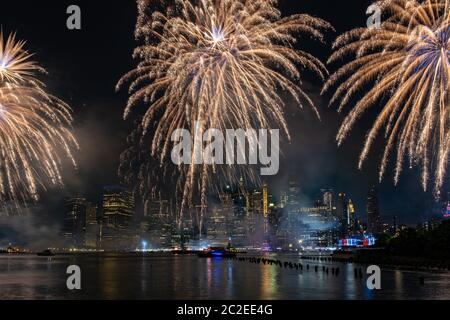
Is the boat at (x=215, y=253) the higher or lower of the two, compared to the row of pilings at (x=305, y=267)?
lower

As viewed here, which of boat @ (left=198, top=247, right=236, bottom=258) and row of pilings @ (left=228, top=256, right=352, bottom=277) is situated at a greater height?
row of pilings @ (left=228, top=256, right=352, bottom=277)

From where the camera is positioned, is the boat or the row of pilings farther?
the boat

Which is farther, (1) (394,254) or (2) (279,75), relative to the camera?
(1) (394,254)

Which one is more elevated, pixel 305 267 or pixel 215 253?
pixel 305 267

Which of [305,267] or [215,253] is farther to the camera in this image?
[215,253]

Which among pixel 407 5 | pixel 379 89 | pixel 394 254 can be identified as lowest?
pixel 394 254

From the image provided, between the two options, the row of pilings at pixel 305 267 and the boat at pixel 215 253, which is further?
the boat at pixel 215 253
